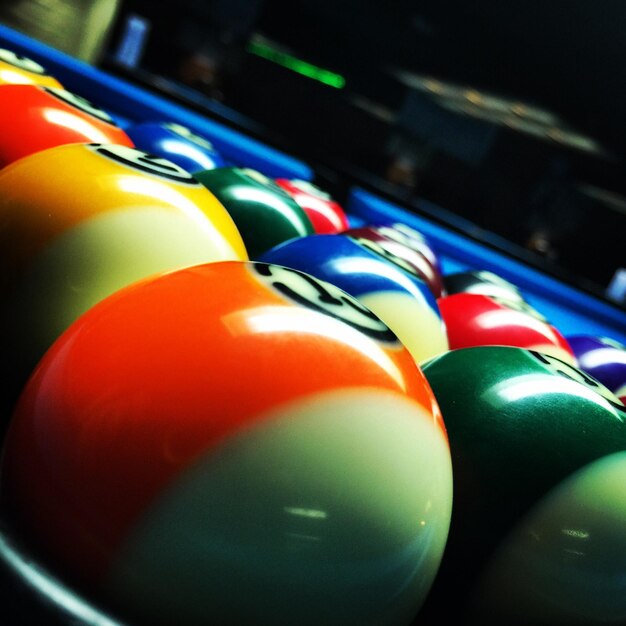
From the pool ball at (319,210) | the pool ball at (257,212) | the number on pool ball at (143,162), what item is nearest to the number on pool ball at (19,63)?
the pool ball at (257,212)

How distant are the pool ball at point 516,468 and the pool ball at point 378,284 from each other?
1.10 ft

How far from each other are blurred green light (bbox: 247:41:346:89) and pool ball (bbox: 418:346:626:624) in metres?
6.46

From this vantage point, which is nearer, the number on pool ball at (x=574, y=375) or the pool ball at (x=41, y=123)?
the number on pool ball at (x=574, y=375)

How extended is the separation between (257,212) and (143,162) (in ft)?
1.71

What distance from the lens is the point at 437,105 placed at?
7.03m

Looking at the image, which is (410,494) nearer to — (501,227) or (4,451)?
(4,451)

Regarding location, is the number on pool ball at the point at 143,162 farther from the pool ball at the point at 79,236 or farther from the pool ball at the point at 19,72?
the pool ball at the point at 19,72

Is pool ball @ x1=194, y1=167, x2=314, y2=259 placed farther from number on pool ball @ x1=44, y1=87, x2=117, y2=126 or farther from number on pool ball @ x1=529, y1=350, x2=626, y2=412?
number on pool ball @ x1=529, y1=350, x2=626, y2=412

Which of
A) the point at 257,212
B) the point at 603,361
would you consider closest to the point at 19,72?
the point at 257,212

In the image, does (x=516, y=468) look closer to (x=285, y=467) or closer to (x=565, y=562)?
(x=565, y=562)

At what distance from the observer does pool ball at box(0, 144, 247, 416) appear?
813 mm

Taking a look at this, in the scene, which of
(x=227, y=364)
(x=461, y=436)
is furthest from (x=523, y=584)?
(x=227, y=364)

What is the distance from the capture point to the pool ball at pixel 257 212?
1.54 metres

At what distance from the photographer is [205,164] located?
1948mm
